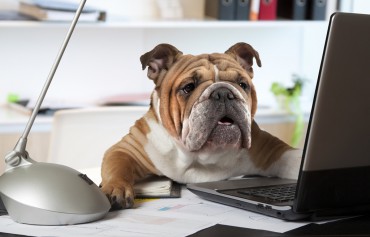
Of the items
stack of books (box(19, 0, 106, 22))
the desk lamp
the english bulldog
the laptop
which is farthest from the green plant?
the desk lamp

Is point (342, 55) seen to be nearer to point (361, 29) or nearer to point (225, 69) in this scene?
point (361, 29)

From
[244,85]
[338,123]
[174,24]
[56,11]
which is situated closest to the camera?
[338,123]

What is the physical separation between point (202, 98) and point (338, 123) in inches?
11.3

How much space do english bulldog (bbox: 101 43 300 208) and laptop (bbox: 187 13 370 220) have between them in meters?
0.16

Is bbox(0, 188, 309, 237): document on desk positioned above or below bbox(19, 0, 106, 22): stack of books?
below

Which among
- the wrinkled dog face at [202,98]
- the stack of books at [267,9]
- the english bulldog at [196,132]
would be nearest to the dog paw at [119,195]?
the english bulldog at [196,132]

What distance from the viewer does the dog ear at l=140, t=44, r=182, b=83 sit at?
62.2 inches

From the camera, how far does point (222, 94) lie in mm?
1522

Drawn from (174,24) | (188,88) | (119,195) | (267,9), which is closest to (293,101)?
(267,9)

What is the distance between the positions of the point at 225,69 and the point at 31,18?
1827mm

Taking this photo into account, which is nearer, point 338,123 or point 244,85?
point 338,123

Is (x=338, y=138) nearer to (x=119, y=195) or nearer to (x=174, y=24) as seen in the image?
(x=119, y=195)

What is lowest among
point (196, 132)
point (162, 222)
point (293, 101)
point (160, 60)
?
point (293, 101)

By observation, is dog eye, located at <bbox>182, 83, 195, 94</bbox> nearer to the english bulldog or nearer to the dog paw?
the english bulldog
